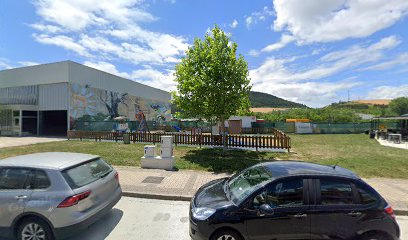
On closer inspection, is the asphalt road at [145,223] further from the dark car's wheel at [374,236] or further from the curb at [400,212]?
the dark car's wheel at [374,236]

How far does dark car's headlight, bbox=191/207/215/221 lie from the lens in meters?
3.49

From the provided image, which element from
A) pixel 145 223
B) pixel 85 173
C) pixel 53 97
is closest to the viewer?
pixel 85 173

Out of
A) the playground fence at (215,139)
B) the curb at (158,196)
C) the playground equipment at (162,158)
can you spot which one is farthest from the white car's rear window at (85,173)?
the playground fence at (215,139)

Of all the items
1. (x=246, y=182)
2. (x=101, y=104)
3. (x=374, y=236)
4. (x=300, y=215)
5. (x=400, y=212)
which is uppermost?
(x=101, y=104)

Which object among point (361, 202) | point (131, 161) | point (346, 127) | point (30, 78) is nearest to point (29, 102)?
point (30, 78)

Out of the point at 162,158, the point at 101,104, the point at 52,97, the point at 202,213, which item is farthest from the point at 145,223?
the point at 101,104

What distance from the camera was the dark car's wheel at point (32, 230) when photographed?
3656 mm

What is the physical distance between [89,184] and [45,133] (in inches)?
1195

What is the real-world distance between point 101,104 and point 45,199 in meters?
29.0

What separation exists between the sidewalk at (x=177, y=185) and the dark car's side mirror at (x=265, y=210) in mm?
3053

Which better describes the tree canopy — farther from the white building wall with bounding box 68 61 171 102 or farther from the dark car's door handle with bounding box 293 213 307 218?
the white building wall with bounding box 68 61 171 102

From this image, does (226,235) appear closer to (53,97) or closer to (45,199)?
(45,199)

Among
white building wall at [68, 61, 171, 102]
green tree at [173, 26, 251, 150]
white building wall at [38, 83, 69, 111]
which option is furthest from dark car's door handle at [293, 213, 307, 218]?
white building wall at [68, 61, 171, 102]

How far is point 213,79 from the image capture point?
12156mm
